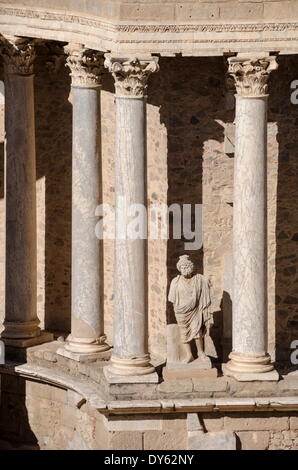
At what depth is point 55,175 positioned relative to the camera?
38.8 m

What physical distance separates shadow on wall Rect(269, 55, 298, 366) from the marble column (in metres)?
3.63

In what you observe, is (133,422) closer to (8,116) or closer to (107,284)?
(107,284)

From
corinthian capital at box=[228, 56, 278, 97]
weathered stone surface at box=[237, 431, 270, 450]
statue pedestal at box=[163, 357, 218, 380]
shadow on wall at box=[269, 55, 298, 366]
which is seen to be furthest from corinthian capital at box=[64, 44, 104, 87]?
weathered stone surface at box=[237, 431, 270, 450]

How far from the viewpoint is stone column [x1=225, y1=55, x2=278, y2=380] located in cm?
3419

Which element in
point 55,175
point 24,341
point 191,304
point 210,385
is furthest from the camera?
point 55,175

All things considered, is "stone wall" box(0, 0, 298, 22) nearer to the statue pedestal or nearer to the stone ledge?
the statue pedestal

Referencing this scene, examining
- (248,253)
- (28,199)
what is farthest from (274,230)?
(28,199)

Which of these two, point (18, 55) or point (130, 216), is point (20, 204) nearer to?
point (18, 55)

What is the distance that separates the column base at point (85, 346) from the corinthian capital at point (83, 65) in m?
5.07

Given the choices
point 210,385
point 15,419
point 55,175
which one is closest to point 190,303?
point 210,385

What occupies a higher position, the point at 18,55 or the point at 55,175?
the point at 18,55

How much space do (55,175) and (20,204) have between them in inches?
80.6

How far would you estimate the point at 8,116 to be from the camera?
36.9 meters
